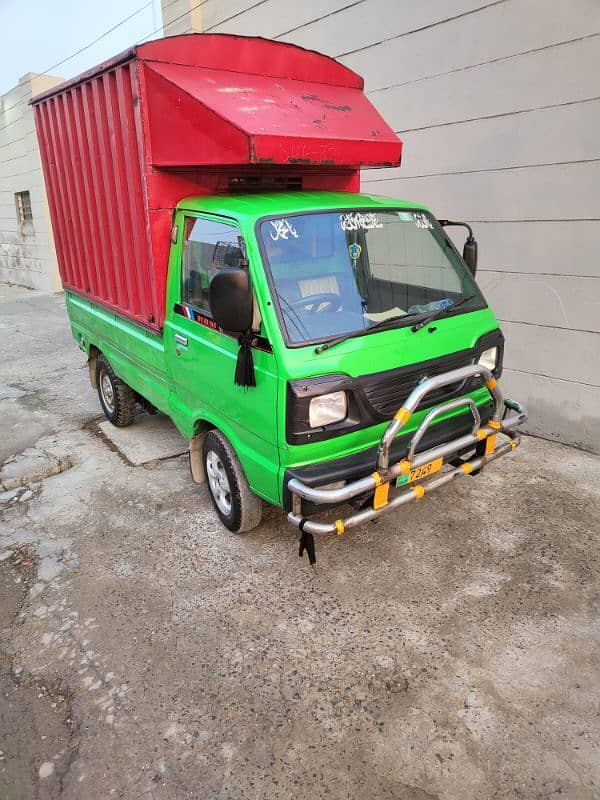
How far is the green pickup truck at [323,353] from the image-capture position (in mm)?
2797

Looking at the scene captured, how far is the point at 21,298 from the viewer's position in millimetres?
13922

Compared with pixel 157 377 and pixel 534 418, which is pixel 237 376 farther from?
pixel 534 418

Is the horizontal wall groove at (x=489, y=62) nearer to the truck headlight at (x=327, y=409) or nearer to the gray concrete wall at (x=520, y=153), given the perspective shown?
the gray concrete wall at (x=520, y=153)

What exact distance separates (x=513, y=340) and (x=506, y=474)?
1400mm

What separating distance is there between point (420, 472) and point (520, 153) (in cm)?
323

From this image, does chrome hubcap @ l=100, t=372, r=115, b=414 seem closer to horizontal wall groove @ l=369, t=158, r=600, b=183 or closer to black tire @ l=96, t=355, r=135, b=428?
black tire @ l=96, t=355, r=135, b=428

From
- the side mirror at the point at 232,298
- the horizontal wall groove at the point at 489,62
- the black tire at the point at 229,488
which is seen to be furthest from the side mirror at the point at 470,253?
the black tire at the point at 229,488

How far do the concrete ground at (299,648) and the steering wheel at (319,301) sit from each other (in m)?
1.54

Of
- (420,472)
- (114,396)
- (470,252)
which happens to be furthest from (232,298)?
(114,396)

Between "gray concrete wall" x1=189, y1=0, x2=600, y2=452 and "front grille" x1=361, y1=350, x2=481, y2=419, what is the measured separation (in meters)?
1.92

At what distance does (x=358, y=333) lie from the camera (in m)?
2.97

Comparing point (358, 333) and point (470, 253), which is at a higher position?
point (470, 253)

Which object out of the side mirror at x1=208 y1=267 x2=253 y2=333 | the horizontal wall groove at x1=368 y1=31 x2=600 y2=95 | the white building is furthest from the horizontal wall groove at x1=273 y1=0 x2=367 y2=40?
the white building

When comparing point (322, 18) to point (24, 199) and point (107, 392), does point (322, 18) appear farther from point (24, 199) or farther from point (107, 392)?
point (24, 199)
